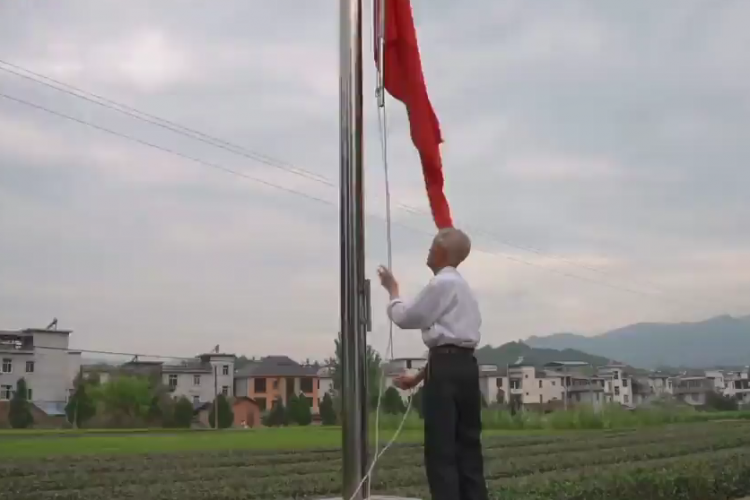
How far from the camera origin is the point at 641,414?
4.53 meters

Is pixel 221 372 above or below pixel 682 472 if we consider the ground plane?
above

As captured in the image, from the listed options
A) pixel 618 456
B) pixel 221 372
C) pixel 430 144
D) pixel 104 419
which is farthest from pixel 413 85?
pixel 618 456

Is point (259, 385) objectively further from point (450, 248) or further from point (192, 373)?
point (450, 248)

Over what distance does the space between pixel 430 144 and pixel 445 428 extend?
90 cm

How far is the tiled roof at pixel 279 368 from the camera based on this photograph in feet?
10.3

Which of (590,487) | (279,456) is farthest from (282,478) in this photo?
(590,487)

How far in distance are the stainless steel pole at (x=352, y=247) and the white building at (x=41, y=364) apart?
1.05 m

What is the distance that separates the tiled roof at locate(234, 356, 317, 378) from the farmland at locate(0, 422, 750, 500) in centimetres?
28

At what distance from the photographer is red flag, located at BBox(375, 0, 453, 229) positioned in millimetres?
2436

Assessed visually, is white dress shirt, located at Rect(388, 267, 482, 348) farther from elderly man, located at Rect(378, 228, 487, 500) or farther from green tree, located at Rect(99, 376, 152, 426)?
green tree, located at Rect(99, 376, 152, 426)

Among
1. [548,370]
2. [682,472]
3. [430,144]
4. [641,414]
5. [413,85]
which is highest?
[413,85]

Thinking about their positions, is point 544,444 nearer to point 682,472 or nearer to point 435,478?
point 682,472

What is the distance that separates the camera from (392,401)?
9.02 feet

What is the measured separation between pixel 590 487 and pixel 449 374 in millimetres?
2101
